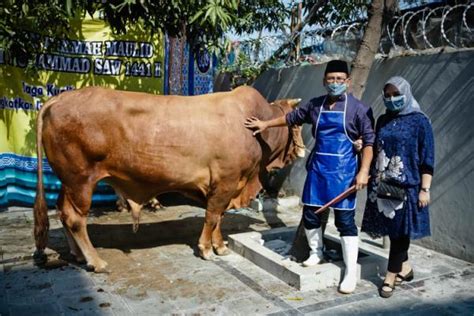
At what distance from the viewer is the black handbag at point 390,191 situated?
371 cm

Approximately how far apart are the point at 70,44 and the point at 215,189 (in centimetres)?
334

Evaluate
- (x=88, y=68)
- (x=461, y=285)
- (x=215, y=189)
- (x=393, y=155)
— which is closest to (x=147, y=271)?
(x=215, y=189)

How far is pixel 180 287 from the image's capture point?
4121 millimetres

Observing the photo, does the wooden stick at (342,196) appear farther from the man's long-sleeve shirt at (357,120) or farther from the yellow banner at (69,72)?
the yellow banner at (69,72)

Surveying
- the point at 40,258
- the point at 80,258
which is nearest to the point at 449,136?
the point at 80,258

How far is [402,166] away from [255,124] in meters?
1.59

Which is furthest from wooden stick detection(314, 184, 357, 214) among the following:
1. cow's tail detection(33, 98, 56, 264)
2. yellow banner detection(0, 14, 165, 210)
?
yellow banner detection(0, 14, 165, 210)

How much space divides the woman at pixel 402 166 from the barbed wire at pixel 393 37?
1378mm

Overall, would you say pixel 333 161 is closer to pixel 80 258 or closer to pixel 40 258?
pixel 80 258

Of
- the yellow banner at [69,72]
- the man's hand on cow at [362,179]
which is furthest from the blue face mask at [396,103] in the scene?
the yellow banner at [69,72]

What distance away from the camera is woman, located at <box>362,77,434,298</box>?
12.0 ft

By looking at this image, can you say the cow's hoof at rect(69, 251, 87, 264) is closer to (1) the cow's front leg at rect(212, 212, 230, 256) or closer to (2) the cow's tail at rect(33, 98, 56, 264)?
(2) the cow's tail at rect(33, 98, 56, 264)

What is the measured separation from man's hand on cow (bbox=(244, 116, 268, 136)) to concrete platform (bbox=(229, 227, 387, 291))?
3.82 feet

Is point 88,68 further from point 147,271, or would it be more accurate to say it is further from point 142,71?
point 147,271
